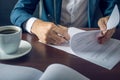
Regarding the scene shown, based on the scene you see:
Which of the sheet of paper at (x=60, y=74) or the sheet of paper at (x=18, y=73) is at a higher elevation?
the sheet of paper at (x=60, y=74)

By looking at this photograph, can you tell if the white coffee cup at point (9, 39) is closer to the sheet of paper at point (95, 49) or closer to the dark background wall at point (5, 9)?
the sheet of paper at point (95, 49)

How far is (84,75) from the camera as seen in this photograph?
69cm

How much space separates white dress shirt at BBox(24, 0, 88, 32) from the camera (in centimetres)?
124

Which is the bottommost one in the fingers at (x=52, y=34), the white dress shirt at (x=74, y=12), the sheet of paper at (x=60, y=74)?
the white dress shirt at (x=74, y=12)

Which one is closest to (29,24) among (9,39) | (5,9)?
(9,39)

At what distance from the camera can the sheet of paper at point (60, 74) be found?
0.62 m

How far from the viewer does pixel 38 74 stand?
0.67 metres

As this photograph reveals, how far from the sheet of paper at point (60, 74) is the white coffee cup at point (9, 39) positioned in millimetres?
179

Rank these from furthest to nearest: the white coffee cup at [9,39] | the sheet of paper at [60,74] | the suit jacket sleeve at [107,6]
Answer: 1. the suit jacket sleeve at [107,6]
2. the white coffee cup at [9,39]
3. the sheet of paper at [60,74]

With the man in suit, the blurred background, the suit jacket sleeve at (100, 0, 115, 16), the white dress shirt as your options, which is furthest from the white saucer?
the blurred background

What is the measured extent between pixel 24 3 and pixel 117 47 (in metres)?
0.55

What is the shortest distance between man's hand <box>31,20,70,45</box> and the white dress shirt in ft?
1.07

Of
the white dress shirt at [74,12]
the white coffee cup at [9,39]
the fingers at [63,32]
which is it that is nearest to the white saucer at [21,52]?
the white coffee cup at [9,39]

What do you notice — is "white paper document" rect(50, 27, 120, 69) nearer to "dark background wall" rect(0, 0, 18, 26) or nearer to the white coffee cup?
the white coffee cup
